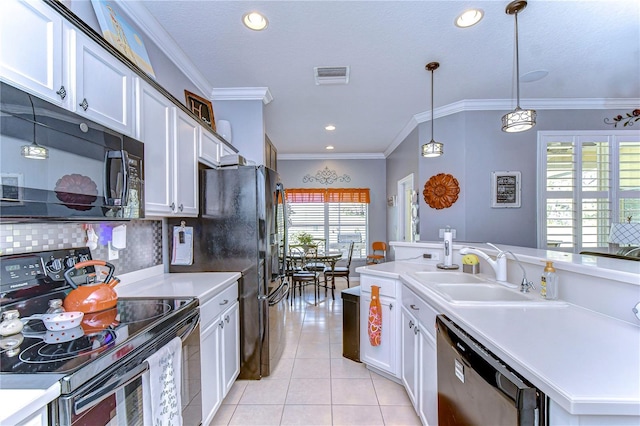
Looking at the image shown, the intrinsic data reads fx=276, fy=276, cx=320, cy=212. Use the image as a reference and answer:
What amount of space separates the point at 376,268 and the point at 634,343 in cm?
161

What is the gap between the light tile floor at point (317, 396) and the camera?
1878 millimetres

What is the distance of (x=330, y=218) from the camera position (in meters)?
6.30

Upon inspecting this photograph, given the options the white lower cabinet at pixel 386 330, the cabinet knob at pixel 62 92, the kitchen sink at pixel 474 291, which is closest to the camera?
the cabinet knob at pixel 62 92

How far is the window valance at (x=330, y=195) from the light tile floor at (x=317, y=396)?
3.69 metres

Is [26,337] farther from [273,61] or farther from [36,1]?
[273,61]

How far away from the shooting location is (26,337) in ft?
3.26

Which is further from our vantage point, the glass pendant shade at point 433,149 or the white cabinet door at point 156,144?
the glass pendant shade at point 433,149

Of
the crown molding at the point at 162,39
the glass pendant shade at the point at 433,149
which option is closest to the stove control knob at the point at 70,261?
the crown molding at the point at 162,39

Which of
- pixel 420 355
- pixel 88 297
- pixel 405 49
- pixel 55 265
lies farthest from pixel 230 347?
pixel 405 49

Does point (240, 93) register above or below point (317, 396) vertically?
above

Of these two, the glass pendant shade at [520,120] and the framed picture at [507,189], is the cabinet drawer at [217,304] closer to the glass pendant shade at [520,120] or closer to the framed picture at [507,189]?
the glass pendant shade at [520,120]

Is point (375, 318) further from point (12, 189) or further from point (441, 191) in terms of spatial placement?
point (12, 189)

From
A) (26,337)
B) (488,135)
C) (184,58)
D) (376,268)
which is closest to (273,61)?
(184,58)

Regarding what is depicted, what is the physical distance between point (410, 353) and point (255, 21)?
8.46ft
